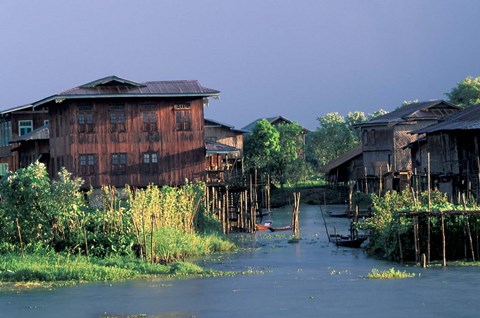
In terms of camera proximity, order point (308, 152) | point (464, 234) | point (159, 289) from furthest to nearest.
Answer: point (308, 152) → point (464, 234) → point (159, 289)

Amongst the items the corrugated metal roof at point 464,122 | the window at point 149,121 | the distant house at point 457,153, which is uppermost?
the window at point 149,121

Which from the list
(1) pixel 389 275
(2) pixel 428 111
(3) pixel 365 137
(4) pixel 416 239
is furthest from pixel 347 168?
(1) pixel 389 275

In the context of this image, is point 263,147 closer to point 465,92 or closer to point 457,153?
point 465,92

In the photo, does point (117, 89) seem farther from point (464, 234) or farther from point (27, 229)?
point (464, 234)

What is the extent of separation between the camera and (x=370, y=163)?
76.4 m

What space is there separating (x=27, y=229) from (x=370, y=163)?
44.8 m

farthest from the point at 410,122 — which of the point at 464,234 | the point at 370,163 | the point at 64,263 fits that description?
the point at 64,263

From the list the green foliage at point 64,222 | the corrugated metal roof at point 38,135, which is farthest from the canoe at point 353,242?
the corrugated metal roof at point 38,135

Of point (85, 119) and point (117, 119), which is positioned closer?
point (85, 119)

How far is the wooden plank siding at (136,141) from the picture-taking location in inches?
2062

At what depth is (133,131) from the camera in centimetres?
5269

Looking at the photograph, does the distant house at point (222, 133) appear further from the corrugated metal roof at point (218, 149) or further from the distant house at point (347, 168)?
the corrugated metal roof at point (218, 149)

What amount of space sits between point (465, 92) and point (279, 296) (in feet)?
208

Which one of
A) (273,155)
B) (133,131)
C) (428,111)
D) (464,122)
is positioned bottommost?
(464,122)
